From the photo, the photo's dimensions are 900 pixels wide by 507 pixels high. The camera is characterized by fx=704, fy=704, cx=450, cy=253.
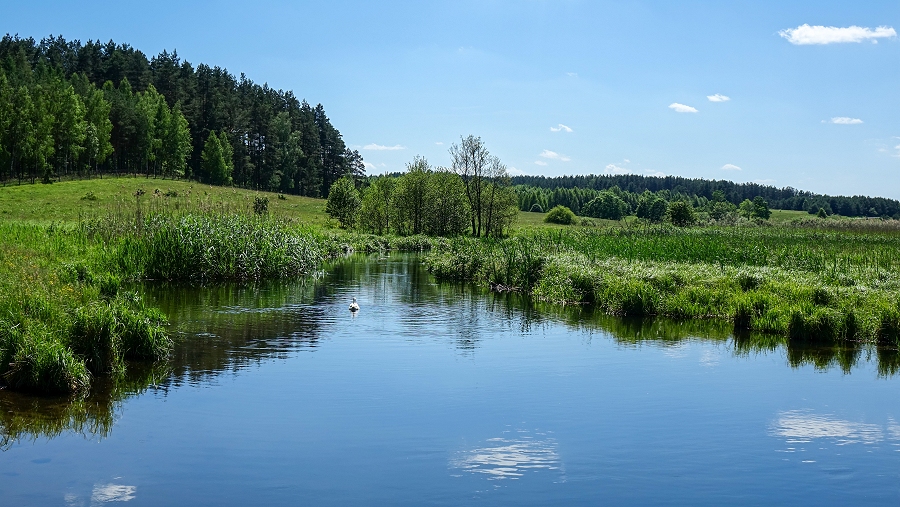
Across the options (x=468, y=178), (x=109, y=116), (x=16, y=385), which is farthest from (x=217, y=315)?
(x=109, y=116)

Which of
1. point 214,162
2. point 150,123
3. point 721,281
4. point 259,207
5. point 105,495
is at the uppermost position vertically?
point 150,123

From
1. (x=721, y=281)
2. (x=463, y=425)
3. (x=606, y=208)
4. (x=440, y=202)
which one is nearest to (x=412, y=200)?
(x=440, y=202)

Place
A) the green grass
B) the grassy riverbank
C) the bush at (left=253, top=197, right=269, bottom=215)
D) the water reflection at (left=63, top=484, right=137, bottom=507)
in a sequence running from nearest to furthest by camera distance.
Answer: the water reflection at (left=63, top=484, right=137, bottom=507) < the grassy riverbank < the green grass < the bush at (left=253, top=197, right=269, bottom=215)

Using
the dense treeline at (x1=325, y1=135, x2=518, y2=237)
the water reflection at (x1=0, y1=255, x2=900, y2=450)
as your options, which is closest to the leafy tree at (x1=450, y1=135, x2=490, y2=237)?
the dense treeline at (x1=325, y1=135, x2=518, y2=237)

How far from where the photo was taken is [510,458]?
10.2 metres

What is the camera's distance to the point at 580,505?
28.8ft

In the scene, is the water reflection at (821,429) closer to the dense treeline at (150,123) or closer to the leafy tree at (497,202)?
the leafy tree at (497,202)

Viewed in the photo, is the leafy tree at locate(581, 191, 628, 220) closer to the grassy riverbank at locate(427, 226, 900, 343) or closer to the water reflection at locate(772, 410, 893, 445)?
the grassy riverbank at locate(427, 226, 900, 343)

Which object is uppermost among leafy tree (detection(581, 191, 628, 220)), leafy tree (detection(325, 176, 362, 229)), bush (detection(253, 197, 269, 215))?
leafy tree (detection(581, 191, 628, 220))

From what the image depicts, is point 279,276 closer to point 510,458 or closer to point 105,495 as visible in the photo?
point 510,458

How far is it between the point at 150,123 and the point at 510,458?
334 feet

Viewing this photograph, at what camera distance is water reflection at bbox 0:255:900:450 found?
11570 mm

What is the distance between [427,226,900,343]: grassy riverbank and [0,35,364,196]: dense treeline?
66296 mm

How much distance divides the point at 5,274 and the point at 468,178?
238 ft
